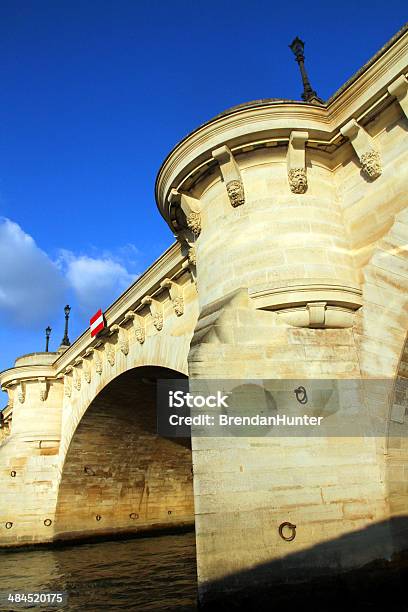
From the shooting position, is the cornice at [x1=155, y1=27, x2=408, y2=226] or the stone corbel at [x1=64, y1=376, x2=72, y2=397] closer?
the cornice at [x1=155, y1=27, x2=408, y2=226]

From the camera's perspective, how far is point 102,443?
20797 mm

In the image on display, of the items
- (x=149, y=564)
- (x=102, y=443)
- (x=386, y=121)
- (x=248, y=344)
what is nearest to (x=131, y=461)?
(x=102, y=443)

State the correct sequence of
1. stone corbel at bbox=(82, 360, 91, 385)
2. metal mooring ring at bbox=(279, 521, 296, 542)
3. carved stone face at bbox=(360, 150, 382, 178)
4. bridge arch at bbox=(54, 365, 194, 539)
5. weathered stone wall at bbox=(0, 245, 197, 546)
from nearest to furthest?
metal mooring ring at bbox=(279, 521, 296, 542) → carved stone face at bbox=(360, 150, 382, 178) → weathered stone wall at bbox=(0, 245, 197, 546) → stone corbel at bbox=(82, 360, 91, 385) → bridge arch at bbox=(54, 365, 194, 539)

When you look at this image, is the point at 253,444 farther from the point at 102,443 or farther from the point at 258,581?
the point at 102,443

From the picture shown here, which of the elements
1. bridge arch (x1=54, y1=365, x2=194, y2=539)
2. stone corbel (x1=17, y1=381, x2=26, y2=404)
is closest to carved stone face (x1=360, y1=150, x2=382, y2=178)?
bridge arch (x1=54, y1=365, x2=194, y2=539)

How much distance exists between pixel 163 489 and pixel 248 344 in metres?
18.4

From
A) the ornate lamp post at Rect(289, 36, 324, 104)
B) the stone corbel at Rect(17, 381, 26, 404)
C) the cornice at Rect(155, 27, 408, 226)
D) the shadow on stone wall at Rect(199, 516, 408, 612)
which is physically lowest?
the shadow on stone wall at Rect(199, 516, 408, 612)

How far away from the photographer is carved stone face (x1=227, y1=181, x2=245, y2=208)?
26.8ft

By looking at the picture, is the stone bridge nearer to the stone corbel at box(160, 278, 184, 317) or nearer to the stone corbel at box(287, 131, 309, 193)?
the stone corbel at box(287, 131, 309, 193)

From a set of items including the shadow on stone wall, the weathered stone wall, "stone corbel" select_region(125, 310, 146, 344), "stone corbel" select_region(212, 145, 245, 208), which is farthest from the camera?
the weathered stone wall

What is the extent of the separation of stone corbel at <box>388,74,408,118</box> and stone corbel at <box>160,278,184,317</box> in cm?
703

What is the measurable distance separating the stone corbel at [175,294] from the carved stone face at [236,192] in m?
4.54

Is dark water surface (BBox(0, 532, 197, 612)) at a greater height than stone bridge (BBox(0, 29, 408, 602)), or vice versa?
stone bridge (BBox(0, 29, 408, 602))

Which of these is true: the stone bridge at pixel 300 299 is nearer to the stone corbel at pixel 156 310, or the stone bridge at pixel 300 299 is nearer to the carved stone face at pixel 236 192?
the carved stone face at pixel 236 192
